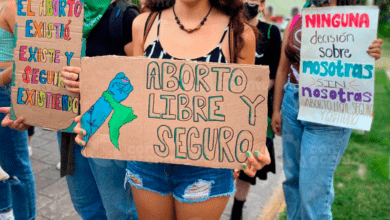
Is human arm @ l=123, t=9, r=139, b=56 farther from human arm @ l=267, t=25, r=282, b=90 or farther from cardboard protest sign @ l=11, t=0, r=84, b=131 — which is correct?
human arm @ l=267, t=25, r=282, b=90

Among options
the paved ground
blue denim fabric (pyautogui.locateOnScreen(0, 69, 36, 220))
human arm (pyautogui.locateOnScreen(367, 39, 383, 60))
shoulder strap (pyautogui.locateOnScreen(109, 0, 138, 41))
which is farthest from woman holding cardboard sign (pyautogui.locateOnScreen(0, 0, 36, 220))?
human arm (pyautogui.locateOnScreen(367, 39, 383, 60))

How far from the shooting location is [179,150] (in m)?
1.54

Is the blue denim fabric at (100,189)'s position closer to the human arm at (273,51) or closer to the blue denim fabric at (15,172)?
the blue denim fabric at (15,172)

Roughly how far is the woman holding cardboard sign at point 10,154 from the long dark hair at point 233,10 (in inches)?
36.3

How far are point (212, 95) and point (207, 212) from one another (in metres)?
0.58

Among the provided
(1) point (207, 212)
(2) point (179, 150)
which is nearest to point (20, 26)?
(2) point (179, 150)

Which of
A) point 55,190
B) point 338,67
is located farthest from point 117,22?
point 55,190

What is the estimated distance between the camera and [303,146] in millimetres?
2312

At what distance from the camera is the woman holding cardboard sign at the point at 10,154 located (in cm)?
215

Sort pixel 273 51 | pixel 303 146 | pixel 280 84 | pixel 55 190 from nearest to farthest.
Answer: pixel 303 146, pixel 280 84, pixel 273 51, pixel 55 190

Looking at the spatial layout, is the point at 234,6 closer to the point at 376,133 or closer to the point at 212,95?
the point at 212,95

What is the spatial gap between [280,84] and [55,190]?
2.35 m

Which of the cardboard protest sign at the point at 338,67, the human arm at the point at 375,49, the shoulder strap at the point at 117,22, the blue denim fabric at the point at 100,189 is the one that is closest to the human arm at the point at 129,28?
the shoulder strap at the point at 117,22

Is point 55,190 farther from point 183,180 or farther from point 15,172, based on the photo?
point 183,180
